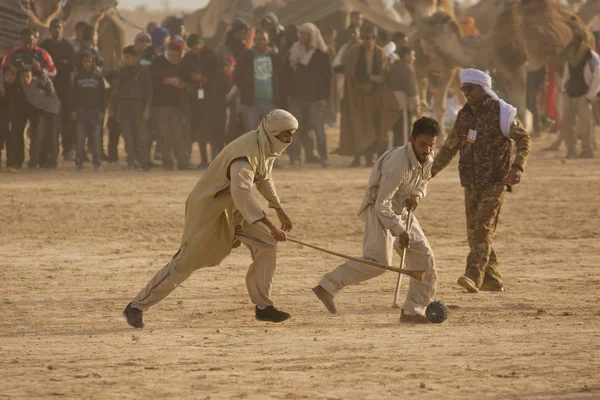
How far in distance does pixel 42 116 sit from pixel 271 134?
1054 centimetres

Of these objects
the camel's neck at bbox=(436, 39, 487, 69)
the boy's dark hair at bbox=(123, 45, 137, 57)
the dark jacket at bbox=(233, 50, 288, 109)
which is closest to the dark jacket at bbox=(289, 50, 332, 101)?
the dark jacket at bbox=(233, 50, 288, 109)

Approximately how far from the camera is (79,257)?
39.0 feet

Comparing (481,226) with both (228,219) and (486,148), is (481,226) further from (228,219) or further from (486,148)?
(228,219)

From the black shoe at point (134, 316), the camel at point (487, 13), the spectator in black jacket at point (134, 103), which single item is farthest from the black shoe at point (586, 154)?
the black shoe at point (134, 316)

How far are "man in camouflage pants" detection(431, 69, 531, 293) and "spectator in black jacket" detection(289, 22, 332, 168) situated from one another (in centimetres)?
926

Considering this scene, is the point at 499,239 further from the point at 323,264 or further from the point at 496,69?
the point at 496,69

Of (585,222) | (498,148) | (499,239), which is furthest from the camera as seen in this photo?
(585,222)

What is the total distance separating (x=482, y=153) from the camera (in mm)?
9891

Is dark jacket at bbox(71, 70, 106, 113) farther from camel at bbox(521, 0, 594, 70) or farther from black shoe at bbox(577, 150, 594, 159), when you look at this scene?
camel at bbox(521, 0, 594, 70)

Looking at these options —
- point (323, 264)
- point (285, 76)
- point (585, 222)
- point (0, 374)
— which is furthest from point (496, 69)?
point (0, 374)

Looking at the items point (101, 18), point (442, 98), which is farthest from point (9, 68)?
point (442, 98)

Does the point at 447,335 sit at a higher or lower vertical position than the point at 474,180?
lower

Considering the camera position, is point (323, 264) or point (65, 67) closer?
point (323, 264)

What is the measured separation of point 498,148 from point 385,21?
1906 centimetres
